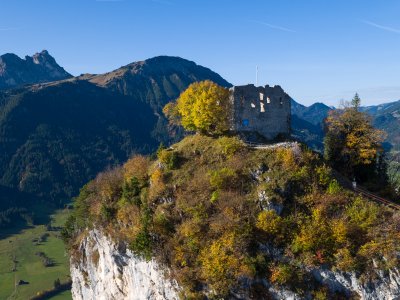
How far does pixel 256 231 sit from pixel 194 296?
9.99m

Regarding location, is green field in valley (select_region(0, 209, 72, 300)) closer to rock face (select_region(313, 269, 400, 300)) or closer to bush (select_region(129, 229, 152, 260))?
bush (select_region(129, 229, 152, 260))

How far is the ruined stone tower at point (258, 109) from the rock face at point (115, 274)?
2469 centimetres

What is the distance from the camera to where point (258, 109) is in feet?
201

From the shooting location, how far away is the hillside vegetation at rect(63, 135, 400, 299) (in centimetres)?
4153

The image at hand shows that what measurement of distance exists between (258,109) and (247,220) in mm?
21410

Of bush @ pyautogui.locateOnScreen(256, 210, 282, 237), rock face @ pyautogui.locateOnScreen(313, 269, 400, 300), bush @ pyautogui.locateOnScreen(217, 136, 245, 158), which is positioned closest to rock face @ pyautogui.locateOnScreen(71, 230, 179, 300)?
bush @ pyautogui.locateOnScreen(256, 210, 282, 237)

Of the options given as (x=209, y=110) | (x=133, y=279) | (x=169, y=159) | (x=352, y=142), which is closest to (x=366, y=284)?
(x=352, y=142)

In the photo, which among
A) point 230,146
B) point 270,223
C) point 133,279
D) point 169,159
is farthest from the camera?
point 169,159

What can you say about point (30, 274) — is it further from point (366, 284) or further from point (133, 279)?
point (366, 284)

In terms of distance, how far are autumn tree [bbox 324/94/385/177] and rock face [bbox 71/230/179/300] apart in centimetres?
3223

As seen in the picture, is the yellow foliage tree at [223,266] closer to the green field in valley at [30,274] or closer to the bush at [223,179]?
the bush at [223,179]

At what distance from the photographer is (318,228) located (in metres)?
43.0

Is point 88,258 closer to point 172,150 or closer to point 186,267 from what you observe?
point 172,150

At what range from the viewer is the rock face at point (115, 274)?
49781 millimetres
